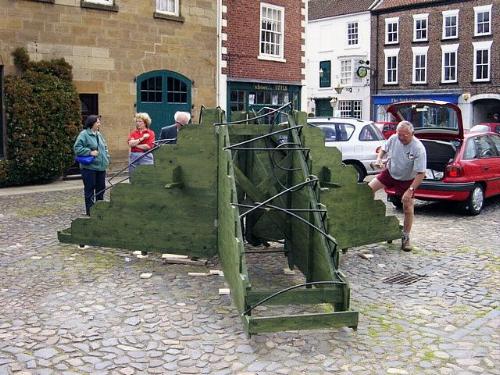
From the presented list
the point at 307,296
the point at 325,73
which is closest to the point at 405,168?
the point at 307,296

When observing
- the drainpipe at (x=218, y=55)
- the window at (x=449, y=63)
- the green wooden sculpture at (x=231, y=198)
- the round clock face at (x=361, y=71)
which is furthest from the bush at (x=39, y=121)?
the window at (x=449, y=63)

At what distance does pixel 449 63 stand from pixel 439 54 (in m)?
0.92

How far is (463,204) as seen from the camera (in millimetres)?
11281

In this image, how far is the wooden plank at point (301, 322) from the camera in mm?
4867

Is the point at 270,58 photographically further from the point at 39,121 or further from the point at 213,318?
the point at 213,318

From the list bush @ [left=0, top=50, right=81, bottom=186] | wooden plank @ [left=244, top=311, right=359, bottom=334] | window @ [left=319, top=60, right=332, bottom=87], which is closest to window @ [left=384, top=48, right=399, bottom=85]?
window @ [left=319, top=60, right=332, bottom=87]

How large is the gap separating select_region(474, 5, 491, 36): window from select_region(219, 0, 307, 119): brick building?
19640 millimetres

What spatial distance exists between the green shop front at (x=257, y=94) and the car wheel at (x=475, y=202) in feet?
34.7

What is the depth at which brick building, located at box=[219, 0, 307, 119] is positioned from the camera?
21.4 meters

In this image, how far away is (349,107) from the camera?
147 feet

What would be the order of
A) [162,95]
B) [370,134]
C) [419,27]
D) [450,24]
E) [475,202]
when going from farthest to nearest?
[419,27] < [450,24] < [162,95] < [370,134] < [475,202]

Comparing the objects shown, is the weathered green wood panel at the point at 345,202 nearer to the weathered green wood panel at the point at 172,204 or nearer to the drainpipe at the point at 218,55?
the weathered green wood panel at the point at 172,204

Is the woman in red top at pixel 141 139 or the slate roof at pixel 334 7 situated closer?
the woman in red top at pixel 141 139

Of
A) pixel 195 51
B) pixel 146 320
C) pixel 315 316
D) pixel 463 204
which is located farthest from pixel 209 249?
pixel 195 51
